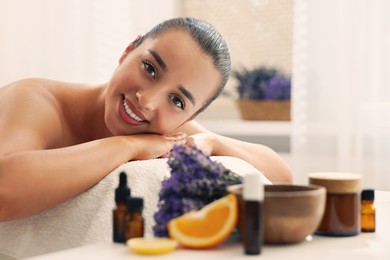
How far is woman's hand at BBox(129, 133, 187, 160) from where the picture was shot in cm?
164

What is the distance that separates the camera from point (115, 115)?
176cm

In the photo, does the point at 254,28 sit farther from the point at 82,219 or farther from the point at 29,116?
the point at 82,219

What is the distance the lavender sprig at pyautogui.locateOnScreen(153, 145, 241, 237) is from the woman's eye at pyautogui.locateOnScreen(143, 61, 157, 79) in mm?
654

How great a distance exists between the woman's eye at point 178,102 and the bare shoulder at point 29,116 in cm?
33

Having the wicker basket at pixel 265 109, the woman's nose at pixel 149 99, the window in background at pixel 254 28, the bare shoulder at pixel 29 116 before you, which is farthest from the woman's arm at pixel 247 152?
the window in background at pixel 254 28

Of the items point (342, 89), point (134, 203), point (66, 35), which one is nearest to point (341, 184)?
point (134, 203)

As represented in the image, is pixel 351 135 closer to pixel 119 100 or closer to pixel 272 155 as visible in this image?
pixel 272 155

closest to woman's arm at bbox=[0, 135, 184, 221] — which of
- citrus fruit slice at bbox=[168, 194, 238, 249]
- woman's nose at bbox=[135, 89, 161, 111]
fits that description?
woman's nose at bbox=[135, 89, 161, 111]

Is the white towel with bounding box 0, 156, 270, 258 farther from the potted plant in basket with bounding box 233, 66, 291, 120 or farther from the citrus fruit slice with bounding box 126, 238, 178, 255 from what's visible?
the potted plant in basket with bounding box 233, 66, 291, 120

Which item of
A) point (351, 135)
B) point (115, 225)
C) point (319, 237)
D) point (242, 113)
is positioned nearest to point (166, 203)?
point (115, 225)

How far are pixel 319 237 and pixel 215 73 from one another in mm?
818

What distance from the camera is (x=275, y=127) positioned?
319 centimetres

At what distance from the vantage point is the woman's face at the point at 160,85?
169cm

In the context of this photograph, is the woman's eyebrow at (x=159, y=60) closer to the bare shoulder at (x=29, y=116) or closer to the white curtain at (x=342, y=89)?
the bare shoulder at (x=29, y=116)
